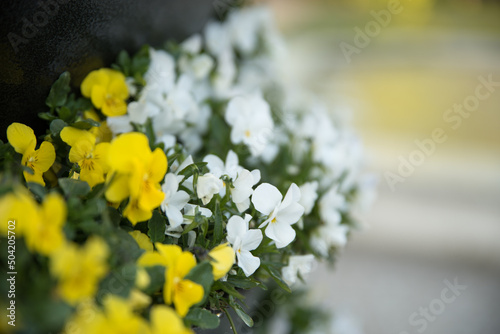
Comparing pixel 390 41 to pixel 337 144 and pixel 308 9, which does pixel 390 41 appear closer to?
pixel 308 9

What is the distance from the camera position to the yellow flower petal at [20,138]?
385 millimetres

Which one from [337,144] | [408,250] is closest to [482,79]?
[408,250]

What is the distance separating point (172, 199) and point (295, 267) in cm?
15

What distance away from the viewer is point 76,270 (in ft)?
0.86

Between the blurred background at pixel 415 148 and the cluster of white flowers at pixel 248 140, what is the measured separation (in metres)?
0.19

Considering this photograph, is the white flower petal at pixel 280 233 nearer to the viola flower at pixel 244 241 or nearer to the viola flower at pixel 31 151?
the viola flower at pixel 244 241

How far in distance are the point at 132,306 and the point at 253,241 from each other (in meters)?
0.12

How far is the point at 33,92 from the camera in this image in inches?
17.5

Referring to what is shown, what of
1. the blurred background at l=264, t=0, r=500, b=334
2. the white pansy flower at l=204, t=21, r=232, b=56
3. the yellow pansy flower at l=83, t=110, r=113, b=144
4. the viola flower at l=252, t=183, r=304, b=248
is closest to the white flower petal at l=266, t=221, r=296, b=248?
the viola flower at l=252, t=183, r=304, b=248

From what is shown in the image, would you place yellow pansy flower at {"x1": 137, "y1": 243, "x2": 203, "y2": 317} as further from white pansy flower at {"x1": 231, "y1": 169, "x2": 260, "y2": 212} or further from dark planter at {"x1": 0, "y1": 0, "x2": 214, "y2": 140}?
dark planter at {"x1": 0, "y1": 0, "x2": 214, "y2": 140}

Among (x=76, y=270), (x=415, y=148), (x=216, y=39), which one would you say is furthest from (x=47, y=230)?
(x=415, y=148)

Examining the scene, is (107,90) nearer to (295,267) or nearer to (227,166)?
(227,166)

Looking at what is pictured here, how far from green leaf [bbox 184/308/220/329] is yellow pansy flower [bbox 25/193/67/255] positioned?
111 millimetres

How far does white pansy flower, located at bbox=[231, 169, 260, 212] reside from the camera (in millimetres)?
396
